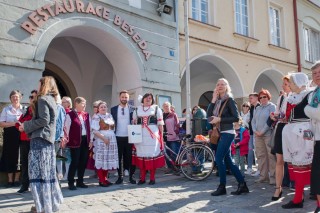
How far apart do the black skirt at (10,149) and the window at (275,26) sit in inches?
462

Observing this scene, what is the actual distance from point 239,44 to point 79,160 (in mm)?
8783

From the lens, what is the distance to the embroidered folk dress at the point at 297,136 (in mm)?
4445

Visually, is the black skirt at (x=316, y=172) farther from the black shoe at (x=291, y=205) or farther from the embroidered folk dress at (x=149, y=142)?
the embroidered folk dress at (x=149, y=142)

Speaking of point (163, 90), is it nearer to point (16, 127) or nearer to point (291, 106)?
point (16, 127)

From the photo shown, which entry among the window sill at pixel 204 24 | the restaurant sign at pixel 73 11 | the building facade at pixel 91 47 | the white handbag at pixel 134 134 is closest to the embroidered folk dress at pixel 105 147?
the white handbag at pixel 134 134

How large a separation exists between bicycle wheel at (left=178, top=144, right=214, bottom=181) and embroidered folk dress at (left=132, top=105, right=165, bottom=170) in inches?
23.2

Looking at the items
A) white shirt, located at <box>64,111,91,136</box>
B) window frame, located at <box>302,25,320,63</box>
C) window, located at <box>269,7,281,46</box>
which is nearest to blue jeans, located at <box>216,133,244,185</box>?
white shirt, located at <box>64,111,91,136</box>

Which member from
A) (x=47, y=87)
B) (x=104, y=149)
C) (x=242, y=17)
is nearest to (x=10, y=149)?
(x=104, y=149)

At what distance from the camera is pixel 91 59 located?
11.7 metres

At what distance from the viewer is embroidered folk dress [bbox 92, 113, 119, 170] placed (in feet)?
20.4

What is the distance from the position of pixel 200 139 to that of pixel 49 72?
6.73 metres

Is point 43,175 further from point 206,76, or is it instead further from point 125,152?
point 206,76

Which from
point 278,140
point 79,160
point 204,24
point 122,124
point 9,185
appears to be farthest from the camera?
point 204,24

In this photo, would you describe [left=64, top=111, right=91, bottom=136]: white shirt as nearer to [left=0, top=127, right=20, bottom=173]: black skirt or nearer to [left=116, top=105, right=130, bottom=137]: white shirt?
[left=116, top=105, right=130, bottom=137]: white shirt
